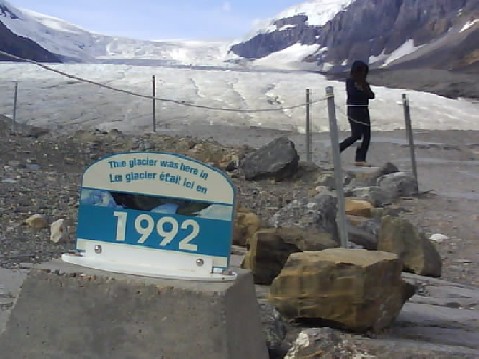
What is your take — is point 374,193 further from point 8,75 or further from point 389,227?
point 8,75

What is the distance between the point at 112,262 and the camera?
2115 mm

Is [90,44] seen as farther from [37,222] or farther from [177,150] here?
[37,222]

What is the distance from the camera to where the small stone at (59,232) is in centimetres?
427

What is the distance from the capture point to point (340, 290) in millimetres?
2719

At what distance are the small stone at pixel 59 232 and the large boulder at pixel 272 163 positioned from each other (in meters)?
3.67

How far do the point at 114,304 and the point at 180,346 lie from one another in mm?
193

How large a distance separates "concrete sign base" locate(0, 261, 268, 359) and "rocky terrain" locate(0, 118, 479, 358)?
18.0 inches

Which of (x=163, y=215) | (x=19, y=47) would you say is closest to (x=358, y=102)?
(x=163, y=215)

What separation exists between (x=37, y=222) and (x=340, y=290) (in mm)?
2357

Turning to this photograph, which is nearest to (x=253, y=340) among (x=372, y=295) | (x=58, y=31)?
(x=372, y=295)

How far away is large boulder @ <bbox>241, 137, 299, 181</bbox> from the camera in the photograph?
7.91 meters

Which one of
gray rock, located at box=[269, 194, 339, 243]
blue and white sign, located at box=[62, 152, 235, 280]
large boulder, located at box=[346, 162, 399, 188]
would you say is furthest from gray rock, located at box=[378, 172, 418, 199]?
blue and white sign, located at box=[62, 152, 235, 280]

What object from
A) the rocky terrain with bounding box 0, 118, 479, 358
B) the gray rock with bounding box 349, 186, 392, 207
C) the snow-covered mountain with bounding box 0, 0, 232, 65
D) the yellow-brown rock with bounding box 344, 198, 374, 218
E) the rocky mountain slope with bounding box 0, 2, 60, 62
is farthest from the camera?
the snow-covered mountain with bounding box 0, 0, 232, 65

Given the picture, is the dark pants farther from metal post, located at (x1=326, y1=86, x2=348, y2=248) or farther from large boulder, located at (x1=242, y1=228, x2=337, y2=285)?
large boulder, located at (x1=242, y1=228, x2=337, y2=285)
